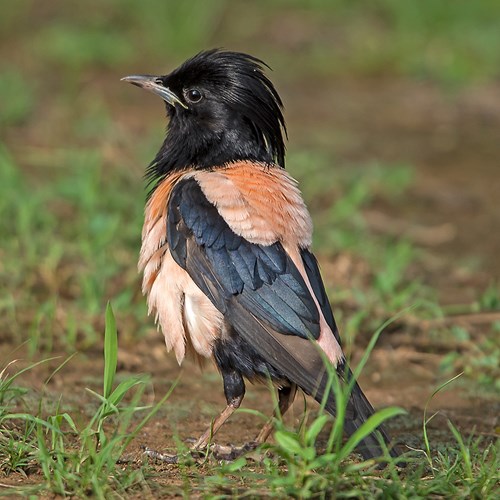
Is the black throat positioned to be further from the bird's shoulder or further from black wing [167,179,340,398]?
black wing [167,179,340,398]

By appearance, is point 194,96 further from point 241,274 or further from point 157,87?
point 241,274

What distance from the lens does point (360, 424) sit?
4.23 metres

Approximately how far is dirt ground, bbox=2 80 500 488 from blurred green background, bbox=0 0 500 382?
0.03 meters

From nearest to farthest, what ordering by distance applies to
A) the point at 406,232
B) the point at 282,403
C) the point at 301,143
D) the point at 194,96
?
the point at 282,403 < the point at 194,96 < the point at 406,232 < the point at 301,143

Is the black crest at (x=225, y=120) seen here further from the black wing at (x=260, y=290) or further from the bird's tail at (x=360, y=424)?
the bird's tail at (x=360, y=424)

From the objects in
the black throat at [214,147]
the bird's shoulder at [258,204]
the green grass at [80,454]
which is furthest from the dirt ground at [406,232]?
the black throat at [214,147]

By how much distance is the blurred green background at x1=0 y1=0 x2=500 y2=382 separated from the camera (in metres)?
6.61

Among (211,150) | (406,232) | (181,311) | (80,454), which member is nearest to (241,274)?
(181,311)

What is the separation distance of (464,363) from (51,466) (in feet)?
9.36

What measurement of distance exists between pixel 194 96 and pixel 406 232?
3014 mm

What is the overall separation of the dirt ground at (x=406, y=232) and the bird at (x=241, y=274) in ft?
1.71

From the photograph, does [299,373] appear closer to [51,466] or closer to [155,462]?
[155,462]

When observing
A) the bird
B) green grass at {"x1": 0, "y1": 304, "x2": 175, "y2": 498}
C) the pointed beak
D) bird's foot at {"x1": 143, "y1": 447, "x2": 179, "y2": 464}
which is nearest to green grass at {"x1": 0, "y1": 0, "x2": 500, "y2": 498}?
green grass at {"x1": 0, "y1": 304, "x2": 175, "y2": 498}

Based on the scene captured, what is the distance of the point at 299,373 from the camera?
441cm
